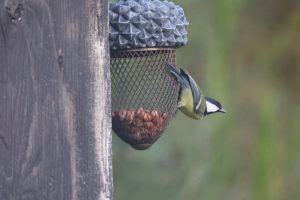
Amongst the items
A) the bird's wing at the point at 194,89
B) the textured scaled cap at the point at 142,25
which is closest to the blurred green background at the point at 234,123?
the bird's wing at the point at 194,89

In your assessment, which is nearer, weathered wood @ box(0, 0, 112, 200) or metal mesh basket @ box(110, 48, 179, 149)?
weathered wood @ box(0, 0, 112, 200)

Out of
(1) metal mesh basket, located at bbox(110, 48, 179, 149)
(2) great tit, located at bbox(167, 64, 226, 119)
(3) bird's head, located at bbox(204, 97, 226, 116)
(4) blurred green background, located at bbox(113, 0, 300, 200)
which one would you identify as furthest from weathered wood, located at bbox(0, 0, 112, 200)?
(4) blurred green background, located at bbox(113, 0, 300, 200)

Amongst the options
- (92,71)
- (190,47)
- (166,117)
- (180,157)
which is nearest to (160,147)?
(180,157)

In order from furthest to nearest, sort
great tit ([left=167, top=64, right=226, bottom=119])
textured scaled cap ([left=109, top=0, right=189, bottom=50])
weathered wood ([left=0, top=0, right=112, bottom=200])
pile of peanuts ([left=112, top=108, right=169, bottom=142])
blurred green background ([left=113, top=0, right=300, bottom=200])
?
blurred green background ([left=113, top=0, right=300, bottom=200]) → great tit ([left=167, top=64, right=226, bottom=119]) → pile of peanuts ([left=112, top=108, right=169, bottom=142]) → textured scaled cap ([left=109, top=0, right=189, bottom=50]) → weathered wood ([left=0, top=0, right=112, bottom=200])

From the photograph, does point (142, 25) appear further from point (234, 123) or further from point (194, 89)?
point (234, 123)

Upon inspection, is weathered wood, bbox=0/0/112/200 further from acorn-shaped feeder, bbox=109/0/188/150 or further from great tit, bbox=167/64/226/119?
great tit, bbox=167/64/226/119

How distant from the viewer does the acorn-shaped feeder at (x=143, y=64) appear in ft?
8.95

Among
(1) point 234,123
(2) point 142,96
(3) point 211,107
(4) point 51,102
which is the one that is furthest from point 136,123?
(1) point 234,123

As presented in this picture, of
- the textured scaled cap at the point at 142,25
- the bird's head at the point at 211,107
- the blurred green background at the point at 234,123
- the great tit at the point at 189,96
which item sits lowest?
the blurred green background at the point at 234,123

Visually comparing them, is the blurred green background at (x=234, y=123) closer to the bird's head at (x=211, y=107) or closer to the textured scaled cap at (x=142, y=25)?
the bird's head at (x=211, y=107)

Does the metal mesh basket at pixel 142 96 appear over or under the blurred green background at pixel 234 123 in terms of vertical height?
over

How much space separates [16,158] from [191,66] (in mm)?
3826

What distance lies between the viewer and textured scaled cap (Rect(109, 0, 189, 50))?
2.71m

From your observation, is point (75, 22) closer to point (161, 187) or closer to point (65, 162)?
point (65, 162)
